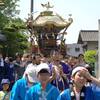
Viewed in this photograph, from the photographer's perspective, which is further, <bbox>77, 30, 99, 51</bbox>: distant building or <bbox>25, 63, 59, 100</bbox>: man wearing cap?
<bbox>77, 30, 99, 51</bbox>: distant building

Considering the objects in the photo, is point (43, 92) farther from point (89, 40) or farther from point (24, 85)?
point (89, 40)

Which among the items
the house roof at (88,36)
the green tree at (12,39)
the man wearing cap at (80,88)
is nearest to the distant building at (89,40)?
the house roof at (88,36)

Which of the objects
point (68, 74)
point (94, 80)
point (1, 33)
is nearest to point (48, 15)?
point (68, 74)

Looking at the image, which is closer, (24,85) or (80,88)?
(80,88)

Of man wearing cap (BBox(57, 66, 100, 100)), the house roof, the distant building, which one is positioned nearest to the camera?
man wearing cap (BBox(57, 66, 100, 100))

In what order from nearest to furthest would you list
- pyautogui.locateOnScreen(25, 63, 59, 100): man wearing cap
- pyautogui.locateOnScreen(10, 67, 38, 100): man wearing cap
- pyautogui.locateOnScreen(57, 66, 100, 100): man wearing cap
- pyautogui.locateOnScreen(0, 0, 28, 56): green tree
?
pyautogui.locateOnScreen(57, 66, 100, 100): man wearing cap
pyautogui.locateOnScreen(25, 63, 59, 100): man wearing cap
pyautogui.locateOnScreen(10, 67, 38, 100): man wearing cap
pyautogui.locateOnScreen(0, 0, 28, 56): green tree

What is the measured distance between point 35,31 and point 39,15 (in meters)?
0.83

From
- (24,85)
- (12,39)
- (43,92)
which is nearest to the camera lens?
(43,92)

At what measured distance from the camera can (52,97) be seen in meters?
6.76

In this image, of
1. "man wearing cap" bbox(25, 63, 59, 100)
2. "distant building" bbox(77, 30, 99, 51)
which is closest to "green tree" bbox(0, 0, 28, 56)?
"distant building" bbox(77, 30, 99, 51)

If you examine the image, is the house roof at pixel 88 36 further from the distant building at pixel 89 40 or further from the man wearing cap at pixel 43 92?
the man wearing cap at pixel 43 92

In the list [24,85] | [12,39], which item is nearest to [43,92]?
[24,85]

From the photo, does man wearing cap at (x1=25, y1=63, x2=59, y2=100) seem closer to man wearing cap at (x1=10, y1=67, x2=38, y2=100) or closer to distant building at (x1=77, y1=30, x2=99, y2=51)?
man wearing cap at (x1=10, y1=67, x2=38, y2=100)

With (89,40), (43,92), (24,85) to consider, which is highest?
(43,92)
